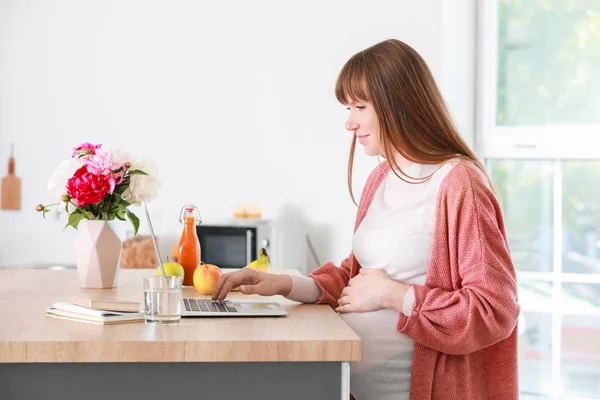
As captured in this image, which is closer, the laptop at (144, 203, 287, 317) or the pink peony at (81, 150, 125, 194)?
the laptop at (144, 203, 287, 317)

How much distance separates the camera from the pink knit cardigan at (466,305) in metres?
1.53

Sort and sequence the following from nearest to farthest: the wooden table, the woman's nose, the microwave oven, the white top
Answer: the wooden table, the white top, the woman's nose, the microwave oven

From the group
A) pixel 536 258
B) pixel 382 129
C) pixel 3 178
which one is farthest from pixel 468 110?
A: pixel 3 178

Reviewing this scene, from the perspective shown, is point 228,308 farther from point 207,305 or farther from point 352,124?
point 352,124

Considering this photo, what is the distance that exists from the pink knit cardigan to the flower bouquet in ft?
2.39

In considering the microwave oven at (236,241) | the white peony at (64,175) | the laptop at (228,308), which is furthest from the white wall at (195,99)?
the laptop at (228,308)

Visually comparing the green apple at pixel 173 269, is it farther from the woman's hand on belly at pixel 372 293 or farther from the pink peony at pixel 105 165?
the woman's hand on belly at pixel 372 293

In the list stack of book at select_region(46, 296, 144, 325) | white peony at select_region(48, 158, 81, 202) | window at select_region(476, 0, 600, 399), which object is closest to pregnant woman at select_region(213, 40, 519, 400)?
stack of book at select_region(46, 296, 144, 325)

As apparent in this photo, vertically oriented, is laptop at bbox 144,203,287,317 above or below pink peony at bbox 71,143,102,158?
below

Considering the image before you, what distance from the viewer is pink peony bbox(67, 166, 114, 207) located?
1.91 m

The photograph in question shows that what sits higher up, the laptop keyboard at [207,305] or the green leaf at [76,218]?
the green leaf at [76,218]

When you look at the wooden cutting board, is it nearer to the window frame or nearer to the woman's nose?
the window frame

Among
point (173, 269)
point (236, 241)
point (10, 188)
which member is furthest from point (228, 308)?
point (10, 188)

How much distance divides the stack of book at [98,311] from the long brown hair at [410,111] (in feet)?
2.02
